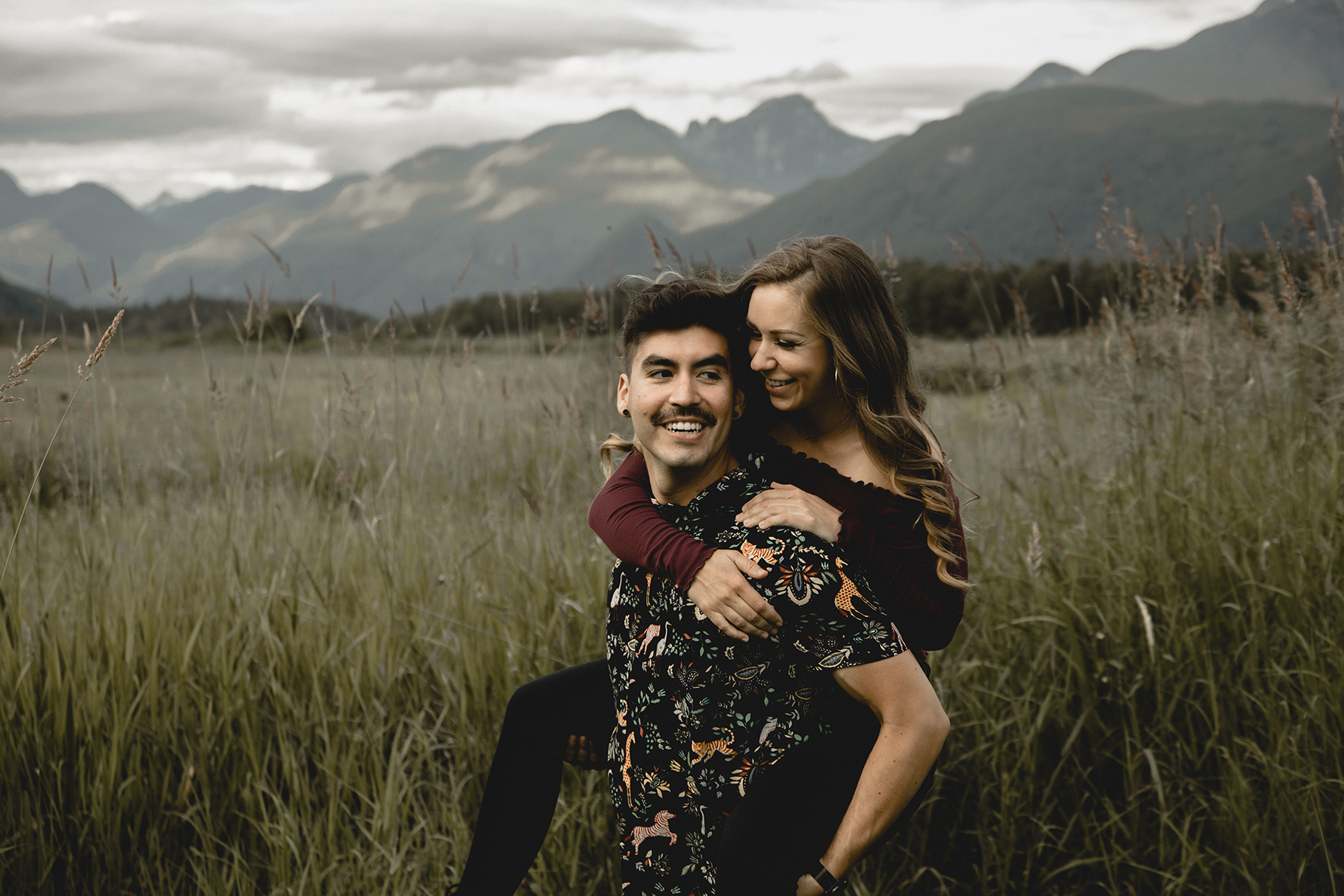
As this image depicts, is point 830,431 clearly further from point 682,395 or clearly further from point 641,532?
point 641,532

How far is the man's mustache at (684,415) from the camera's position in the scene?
153 cm

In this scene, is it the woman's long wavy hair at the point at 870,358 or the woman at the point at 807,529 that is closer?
the woman at the point at 807,529

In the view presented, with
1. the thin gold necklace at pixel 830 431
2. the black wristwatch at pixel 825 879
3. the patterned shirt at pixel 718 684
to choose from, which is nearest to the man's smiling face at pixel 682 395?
Result: the patterned shirt at pixel 718 684

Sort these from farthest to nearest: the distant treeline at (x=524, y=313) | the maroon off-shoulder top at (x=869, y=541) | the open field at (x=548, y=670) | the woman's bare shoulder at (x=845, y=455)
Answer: the distant treeline at (x=524, y=313), the open field at (x=548, y=670), the woman's bare shoulder at (x=845, y=455), the maroon off-shoulder top at (x=869, y=541)

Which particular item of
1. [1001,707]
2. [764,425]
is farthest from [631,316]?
[1001,707]

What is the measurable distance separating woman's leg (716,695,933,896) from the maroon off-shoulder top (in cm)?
22

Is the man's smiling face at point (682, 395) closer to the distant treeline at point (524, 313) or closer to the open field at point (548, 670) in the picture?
the distant treeline at point (524, 313)

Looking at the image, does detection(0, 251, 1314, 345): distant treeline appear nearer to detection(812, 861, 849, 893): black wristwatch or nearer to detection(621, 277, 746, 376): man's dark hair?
detection(621, 277, 746, 376): man's dark hair

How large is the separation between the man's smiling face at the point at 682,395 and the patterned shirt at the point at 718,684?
102 millimetres

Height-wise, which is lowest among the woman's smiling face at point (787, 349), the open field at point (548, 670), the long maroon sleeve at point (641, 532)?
the open field at point (548, 670)

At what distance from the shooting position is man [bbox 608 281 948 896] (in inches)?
54.6

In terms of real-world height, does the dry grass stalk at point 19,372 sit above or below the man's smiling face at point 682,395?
above

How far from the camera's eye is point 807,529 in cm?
143

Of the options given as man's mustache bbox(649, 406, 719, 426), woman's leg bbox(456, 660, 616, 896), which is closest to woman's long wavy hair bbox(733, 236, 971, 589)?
man's mustache bbox(649, 406, 719, 426)
